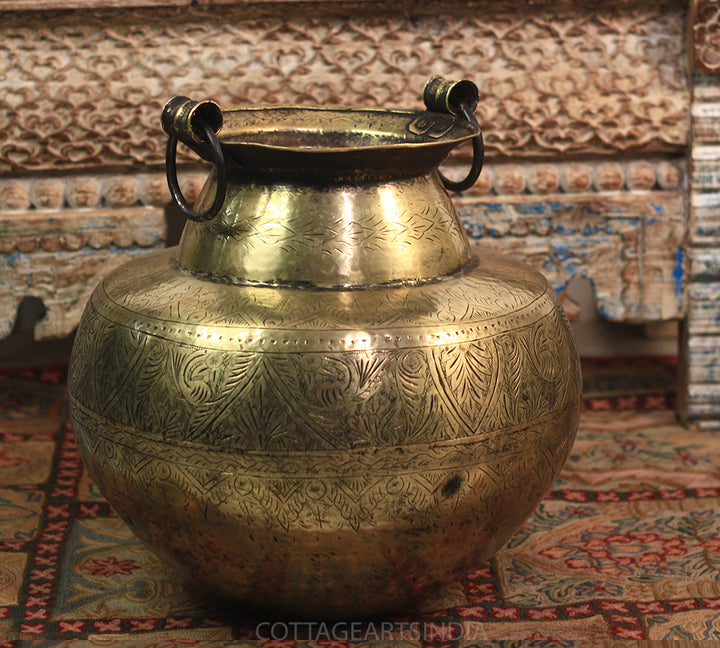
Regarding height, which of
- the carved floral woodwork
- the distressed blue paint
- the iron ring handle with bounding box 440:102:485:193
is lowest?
the distressed blue paint

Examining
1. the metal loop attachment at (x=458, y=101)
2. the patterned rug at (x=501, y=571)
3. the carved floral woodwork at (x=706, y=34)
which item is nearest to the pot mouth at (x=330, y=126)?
the metal loop attachment at (x=458, y=101)

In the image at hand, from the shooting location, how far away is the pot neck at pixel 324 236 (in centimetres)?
151

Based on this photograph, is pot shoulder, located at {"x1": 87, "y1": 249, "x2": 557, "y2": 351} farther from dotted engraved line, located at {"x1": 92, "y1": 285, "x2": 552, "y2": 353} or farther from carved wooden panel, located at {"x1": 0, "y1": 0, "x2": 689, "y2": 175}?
carved wooden panel, located at {"x1": 0, "y1": 0, "x2": 689, "y2": 175}

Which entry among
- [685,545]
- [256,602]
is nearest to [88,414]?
[256,602]

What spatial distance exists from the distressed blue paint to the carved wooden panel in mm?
260

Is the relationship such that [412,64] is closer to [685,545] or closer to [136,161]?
[136,161]

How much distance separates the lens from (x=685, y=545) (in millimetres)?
1999

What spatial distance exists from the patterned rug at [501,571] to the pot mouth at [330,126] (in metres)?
0.75

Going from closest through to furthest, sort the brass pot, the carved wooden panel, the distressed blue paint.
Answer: the brass pot < the carved wooden panel < the distressed blue paint

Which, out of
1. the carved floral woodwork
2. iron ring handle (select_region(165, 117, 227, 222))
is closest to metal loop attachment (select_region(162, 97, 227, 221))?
iron ring handle (select_region(165, 117, 227, 222))

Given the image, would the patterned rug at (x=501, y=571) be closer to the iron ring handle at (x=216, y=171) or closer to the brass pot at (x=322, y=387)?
the brass pot at (x=322, y=387)

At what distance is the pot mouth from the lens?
1.74 meters

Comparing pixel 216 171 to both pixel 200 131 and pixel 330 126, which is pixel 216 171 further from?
pixel 330 126

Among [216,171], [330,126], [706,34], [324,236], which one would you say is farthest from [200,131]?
Answer: [706,34]
